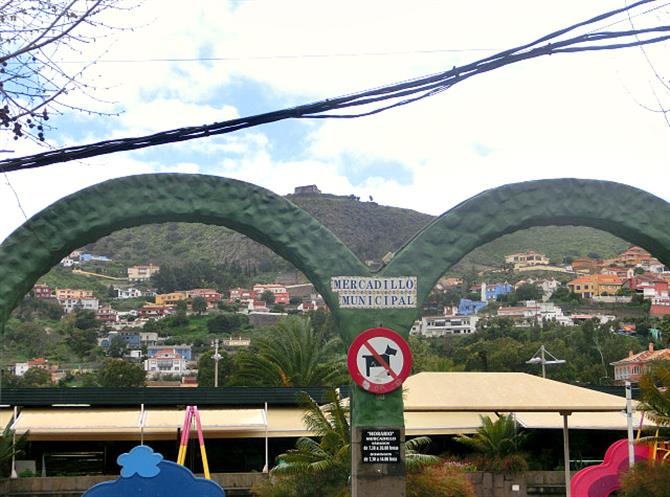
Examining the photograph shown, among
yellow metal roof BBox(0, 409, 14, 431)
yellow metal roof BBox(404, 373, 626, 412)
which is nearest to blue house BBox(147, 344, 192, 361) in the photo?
yellow metal roof BBox(0, 409, 14, 431)

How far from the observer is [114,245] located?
114m

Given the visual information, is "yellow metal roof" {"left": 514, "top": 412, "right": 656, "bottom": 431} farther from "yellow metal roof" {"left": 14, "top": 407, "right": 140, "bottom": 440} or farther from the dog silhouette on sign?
the dog silhouette on sign

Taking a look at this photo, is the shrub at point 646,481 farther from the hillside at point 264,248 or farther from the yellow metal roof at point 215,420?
the hillside at point 264,248

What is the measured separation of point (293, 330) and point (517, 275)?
282ft

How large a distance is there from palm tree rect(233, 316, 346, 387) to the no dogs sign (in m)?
20.2

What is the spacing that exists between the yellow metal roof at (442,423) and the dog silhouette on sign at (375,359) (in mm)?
11971

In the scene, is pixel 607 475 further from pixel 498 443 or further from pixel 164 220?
pixel 164 220

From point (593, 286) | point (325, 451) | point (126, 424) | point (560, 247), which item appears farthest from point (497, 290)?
point (325, 451)

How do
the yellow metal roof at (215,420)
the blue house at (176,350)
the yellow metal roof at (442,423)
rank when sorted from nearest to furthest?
the yellow metal roof at (215,420)
the yellow metal roof at (442,423)
the blue house at (176,350)

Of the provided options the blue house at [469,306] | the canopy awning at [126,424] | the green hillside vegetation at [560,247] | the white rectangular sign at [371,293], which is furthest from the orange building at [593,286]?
the white rectangular sign at [371,293]

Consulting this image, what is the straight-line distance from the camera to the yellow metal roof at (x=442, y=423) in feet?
65.1

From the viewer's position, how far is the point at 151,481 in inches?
301

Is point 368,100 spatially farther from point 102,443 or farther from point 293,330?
point 293,330

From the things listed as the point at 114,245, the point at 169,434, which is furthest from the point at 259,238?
the point at 114,245
